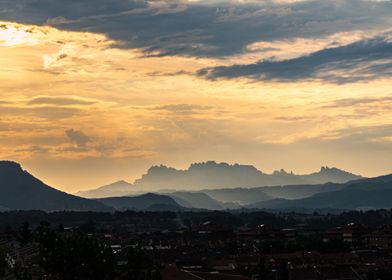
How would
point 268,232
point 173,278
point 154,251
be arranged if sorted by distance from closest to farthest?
1. point 173,278
2. point 154,251
3. point 268,232

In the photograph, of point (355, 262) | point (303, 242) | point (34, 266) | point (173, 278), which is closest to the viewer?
point (173, 278)

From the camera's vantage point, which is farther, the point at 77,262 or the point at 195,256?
the point at 195,256

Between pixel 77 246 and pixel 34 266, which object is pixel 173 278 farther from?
pixel 34 266

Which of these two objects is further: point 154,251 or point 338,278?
point 154,251

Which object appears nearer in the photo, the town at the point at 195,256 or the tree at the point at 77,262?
the tree at the point at 77,262

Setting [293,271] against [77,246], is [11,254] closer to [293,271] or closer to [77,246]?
[293,271]

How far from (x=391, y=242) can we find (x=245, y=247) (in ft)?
88.0

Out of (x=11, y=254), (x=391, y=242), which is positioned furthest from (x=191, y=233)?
(x=11, y=254)

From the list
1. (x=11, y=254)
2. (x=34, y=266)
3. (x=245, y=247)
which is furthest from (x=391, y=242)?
(x=34, y=266)

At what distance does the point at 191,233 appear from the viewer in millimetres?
198000

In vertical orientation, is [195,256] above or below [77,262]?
above

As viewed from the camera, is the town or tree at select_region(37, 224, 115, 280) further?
the town

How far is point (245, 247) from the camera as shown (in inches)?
6383

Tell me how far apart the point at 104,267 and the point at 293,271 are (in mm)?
59027
